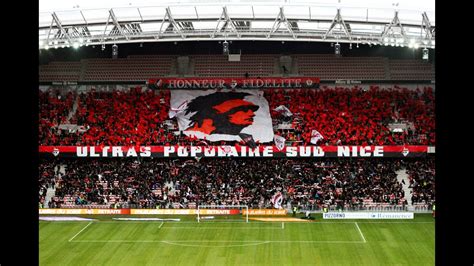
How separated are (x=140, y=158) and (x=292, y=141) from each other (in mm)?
12062

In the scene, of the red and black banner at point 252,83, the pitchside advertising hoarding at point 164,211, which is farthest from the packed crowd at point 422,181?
the red and black banner at point 252,83

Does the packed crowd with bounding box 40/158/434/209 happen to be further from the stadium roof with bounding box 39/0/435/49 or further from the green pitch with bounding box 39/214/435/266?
the stadium roof with bounding box 39/0/435/49

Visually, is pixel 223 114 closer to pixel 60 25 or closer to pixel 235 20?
pixel 235 20

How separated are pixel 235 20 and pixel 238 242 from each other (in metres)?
14.9

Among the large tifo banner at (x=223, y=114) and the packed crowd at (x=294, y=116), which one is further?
the large tifo banner at (x=223, y=114)

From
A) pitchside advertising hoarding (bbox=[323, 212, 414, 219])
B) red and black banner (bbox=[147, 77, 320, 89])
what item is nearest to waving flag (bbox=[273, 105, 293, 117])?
red and black banner (bbox=[147, 77, 320, 89])

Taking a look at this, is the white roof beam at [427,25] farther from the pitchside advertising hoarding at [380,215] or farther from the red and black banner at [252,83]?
the red and black banner at [252,83]

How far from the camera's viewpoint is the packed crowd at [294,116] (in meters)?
47.8

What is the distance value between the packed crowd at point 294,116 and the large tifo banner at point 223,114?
85 centimetres

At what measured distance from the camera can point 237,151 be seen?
46906mm

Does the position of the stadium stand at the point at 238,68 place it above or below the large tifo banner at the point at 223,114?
above

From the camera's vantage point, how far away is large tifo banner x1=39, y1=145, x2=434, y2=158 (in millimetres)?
46281

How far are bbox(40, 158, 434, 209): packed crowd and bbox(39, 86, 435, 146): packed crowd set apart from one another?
1808mm
